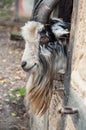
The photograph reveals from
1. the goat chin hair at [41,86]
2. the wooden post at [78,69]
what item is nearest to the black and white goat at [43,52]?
the goat chin hair at [41,86]

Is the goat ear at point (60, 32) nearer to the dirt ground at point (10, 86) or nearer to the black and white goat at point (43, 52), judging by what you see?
the black and white goat at point (43, 52)

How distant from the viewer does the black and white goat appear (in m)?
3.14

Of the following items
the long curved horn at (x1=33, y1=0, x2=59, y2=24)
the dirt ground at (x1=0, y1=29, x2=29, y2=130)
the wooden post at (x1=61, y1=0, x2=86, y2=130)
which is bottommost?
the dirt ground at (x1=0, y1=29, x2=29, y2=130)

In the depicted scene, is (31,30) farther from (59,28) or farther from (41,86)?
(41,86)

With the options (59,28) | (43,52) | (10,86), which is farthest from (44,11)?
(10,86)

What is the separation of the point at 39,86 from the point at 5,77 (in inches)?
193

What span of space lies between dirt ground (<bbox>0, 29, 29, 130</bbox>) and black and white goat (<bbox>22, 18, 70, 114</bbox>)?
265 centimetres

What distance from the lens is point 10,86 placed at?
7.55m

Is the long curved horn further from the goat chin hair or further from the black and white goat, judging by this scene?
the goat chin hair

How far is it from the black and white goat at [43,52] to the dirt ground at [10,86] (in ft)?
8.68

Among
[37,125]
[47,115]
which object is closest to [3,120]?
[37,125]

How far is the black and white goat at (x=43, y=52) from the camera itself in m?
3.14

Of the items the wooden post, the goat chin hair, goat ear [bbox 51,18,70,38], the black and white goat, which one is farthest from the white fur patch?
the wooden post

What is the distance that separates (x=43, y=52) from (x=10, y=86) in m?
4.49
